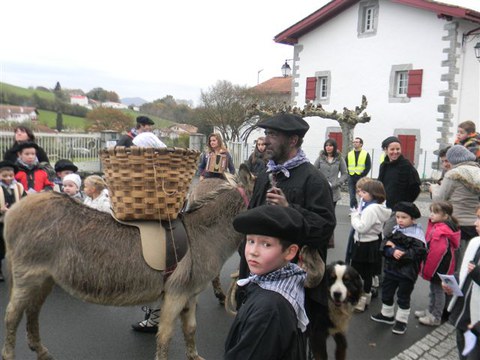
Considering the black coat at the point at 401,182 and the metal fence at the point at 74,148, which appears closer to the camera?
the black coat at the point at 401,182

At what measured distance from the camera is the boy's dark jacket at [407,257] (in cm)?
412

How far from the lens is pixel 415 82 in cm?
1841

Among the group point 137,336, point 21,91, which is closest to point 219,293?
point 137,336

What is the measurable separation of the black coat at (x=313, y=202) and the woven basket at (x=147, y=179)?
2.73ft

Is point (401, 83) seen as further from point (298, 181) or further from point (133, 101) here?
point (298, 181)

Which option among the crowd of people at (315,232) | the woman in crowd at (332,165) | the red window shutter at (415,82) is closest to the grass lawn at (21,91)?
the crowd of people at (315,232)

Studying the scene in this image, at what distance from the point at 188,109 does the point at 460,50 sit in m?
15.5

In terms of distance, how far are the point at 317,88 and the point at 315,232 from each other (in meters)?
21.0

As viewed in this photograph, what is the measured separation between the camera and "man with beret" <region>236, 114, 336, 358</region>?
235 cm

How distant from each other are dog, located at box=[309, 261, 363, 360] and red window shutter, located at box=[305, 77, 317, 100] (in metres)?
19.7

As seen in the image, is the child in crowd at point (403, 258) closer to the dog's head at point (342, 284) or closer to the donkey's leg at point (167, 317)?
the dog's head at point (342, 284)

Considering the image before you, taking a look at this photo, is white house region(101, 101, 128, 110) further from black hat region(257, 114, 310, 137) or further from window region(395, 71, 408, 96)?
black hat region(257, 114, 310, 137)

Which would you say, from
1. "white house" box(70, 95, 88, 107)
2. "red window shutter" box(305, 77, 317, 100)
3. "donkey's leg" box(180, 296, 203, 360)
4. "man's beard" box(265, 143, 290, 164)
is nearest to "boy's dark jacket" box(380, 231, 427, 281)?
"donkey's leg" box(180, 296, 203, 360)

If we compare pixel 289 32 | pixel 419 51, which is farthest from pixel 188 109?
pixel 419 51
